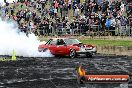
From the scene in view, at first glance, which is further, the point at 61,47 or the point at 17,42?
the point at 17,42

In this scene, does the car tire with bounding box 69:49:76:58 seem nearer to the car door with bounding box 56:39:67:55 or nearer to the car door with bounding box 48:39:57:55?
the car door with bounding box 56:39:67:55

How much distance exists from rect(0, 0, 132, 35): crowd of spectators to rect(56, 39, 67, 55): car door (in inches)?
160

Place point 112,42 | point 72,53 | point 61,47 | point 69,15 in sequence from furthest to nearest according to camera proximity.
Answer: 1. point 69,15
2. point 112,42
3. point 61,47
4. point 72,53

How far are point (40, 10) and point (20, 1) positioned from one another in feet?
17.0

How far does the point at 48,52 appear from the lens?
3148 centimetres

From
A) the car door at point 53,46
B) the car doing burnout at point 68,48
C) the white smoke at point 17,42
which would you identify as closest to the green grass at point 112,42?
the car doing burnout at point 68,48

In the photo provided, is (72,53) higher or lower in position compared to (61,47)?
lower

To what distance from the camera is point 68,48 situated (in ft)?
99.2

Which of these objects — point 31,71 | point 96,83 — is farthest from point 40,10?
point 96,83

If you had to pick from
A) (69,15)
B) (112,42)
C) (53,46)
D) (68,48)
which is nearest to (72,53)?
(68,48)

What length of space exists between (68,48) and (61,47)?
72cm

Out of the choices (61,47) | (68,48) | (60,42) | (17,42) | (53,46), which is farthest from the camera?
(17,42)

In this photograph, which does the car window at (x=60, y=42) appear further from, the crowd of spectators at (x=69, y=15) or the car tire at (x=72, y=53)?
the crowd of spectators at (x=69, y=15)

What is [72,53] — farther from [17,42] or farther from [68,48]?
[17,42]
